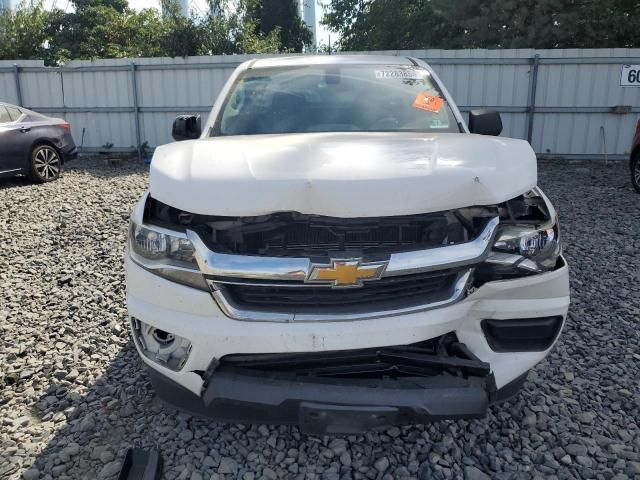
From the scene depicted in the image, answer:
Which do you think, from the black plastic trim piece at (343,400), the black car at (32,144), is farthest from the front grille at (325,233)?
the black car at (32,144)

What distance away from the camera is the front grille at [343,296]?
77.4 inches

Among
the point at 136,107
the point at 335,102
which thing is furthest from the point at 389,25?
the point at 335,102

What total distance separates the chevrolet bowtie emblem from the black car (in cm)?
824

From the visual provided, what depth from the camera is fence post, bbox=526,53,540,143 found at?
440 inches

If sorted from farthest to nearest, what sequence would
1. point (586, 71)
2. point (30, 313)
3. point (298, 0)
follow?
1. point (298, 0)
2. point (586, 71)
3. point (30, 313)

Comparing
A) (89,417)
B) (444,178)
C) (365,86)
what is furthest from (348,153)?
(89,417)

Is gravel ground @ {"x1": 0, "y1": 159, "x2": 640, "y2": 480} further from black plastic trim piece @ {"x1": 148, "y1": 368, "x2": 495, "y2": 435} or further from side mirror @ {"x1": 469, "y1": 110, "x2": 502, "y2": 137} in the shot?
side mirror @ {"x1": 469, "y1": 110, "x2": 502, "y2": 137}

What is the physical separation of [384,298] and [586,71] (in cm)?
1120

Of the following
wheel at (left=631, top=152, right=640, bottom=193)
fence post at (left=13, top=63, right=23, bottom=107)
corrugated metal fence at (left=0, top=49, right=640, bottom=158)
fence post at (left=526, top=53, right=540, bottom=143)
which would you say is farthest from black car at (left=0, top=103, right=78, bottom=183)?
wheel at (left=631, top=152, right=640, bottom=193)

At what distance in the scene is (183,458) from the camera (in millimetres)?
2365

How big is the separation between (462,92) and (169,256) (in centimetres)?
1057

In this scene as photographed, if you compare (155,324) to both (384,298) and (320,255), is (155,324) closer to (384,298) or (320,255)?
(320,255)

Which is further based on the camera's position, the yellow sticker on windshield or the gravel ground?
the yellow sticker on windshield

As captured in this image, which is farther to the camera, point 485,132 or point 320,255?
point 485,132
